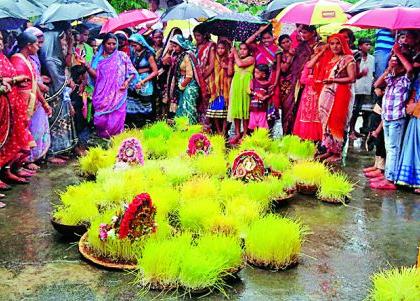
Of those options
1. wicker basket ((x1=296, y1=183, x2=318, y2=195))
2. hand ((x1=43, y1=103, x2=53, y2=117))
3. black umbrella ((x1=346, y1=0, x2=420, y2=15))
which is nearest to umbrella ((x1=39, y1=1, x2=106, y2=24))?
hand ((x1=43, y1=103, x2=53, y2=117))

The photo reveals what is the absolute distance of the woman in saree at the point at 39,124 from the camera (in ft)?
22.3

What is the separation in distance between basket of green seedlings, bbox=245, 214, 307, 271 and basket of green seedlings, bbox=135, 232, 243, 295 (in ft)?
0.75

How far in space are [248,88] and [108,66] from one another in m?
2.03

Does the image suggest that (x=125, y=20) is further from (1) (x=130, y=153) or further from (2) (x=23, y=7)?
(1) (x=130, y=153)

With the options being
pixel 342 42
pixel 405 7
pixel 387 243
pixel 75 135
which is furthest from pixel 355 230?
pixel 75 135

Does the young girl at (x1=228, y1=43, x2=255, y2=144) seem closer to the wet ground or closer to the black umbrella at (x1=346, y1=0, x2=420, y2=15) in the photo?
the black umbrella at (x1=346, y1=0, x2=420, y2=15)

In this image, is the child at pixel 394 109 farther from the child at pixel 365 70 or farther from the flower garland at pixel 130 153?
the flower garland at pixel 130 153

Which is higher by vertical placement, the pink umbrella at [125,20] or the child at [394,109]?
the pink umbrella at [125,20]

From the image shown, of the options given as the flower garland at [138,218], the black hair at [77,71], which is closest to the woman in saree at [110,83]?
the black hair at [77,71]

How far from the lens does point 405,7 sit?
5.74m

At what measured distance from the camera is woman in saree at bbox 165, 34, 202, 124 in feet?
27.5

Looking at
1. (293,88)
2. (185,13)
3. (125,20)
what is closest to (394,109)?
(293,88)

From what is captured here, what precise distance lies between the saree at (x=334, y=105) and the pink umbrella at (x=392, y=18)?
1.30 m

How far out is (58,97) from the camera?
729 centimetres
